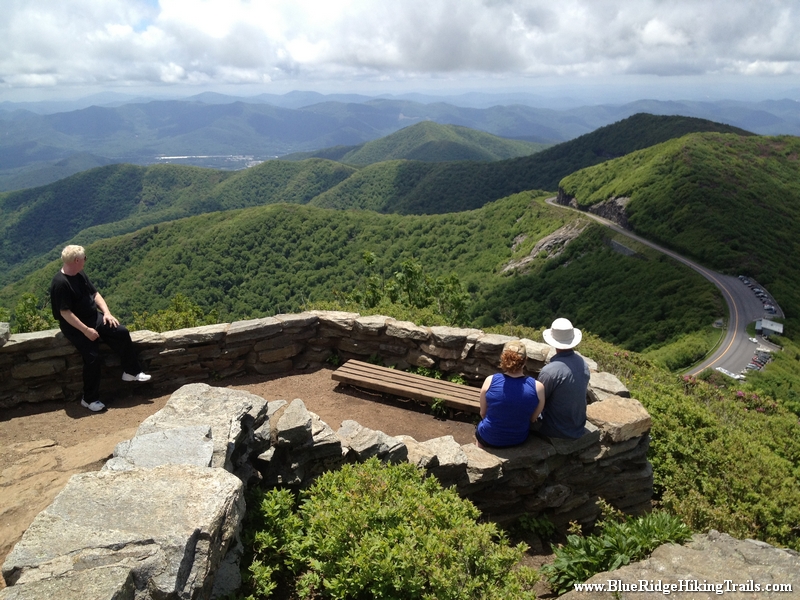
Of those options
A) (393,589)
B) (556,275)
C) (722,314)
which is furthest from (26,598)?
(556,275)

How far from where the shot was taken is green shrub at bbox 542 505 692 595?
4.18 metres

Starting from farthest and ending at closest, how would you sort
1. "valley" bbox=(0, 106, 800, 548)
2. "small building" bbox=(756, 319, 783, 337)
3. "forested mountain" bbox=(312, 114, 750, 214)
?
"forested mountain" bbox=(312, 114, 750, 214)
"small building" bbox=(756, 319, 783, 337)
"valley" bbox=(0, 106, 800, 548)

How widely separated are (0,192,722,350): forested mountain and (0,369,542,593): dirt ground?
52968 mm

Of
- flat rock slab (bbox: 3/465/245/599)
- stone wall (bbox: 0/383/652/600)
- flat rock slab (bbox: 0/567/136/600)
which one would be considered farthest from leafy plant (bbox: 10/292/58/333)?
flat rock slab (bbox: 0/567/136/600)

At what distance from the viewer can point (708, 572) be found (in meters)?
3.76

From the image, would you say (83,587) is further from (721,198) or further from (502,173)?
(502,173)

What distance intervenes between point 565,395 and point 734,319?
51.3 metres

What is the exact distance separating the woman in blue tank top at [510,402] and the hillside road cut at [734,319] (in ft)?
103

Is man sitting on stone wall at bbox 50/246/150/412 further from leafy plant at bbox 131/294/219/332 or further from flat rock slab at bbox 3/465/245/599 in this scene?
flat rock slab at bbox 3/465/245/599

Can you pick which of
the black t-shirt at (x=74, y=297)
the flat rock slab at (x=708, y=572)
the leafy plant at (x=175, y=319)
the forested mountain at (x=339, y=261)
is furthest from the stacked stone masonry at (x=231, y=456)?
the forested mountain at (x=339, y=261)

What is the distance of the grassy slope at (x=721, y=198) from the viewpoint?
5928 centimetres

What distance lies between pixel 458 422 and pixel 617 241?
69.3m

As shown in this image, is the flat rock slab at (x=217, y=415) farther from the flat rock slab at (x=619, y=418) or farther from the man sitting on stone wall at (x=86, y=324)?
the flat rock slab at (x=619, y=418)

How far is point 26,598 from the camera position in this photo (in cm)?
240
